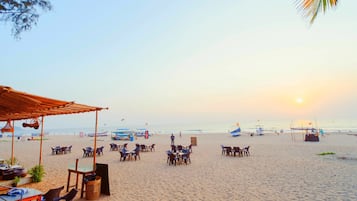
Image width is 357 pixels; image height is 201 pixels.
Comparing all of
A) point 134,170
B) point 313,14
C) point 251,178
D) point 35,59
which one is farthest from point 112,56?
point 313,14

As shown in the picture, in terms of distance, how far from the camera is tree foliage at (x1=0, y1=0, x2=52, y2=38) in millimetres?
5051

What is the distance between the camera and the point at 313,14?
2.40 metres

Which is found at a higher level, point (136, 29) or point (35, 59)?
point (136, 29)

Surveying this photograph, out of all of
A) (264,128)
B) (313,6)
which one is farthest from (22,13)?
(264,128)

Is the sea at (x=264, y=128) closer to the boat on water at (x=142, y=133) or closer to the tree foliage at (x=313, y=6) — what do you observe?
the boat on water at (x=142, y=133)

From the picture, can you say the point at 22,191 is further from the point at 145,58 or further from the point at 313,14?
the point at 145,58

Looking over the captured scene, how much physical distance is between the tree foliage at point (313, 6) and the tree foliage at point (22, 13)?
5.67 m

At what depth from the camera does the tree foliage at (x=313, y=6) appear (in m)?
2.35

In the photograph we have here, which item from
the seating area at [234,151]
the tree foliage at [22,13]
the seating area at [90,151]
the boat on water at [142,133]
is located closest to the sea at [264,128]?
the boat on water at [142,133]

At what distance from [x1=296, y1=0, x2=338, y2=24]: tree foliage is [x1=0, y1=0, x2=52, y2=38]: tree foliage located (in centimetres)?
567

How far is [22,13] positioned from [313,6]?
609 cm

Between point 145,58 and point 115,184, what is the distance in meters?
11.4

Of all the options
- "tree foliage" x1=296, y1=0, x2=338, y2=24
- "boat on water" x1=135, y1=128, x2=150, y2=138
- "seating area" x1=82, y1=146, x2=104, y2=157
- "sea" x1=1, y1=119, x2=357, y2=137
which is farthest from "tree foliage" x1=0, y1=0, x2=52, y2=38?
"sea" x1=1, y1=119, x2=357, y2=137

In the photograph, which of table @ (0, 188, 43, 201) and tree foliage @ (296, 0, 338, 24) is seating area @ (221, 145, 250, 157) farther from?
tree foliage @ (296, 0, 338, 24)
